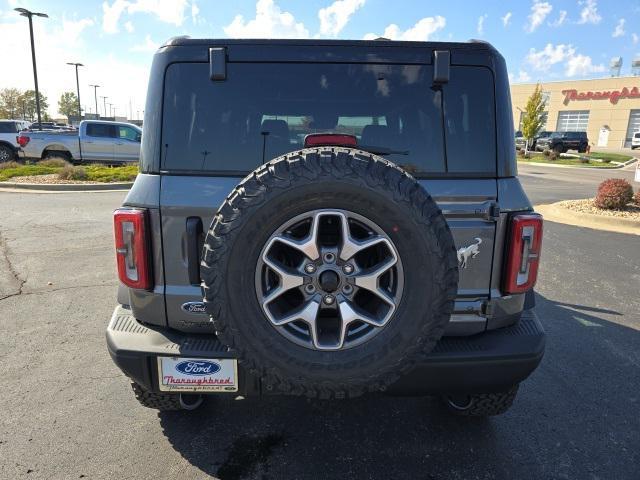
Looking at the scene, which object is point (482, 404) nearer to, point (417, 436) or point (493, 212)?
point (417, 436)

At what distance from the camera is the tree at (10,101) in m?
63.7

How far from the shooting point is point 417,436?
2605mm

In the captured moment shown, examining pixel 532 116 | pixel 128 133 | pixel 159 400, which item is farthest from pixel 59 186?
pixel 532 116

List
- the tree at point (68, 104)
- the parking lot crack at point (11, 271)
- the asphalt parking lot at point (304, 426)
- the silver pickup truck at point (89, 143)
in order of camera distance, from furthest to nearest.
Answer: the tree at point (68, 104)
the silver pickup truck at point (89, 143)
the parking lot crack at point (11, 271)
the asphalt parking lot at point (304, 426)

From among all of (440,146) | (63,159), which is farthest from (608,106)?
(440,146)

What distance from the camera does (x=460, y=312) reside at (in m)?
2.24

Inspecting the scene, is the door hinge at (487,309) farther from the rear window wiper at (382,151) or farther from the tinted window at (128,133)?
the tinted window at (128,133)

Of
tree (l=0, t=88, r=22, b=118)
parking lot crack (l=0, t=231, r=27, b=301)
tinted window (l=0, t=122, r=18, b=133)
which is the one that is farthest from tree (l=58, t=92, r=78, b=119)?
parking lot crack (l=0, t=231, r=27, b=301)

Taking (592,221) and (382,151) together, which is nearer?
(382,151)

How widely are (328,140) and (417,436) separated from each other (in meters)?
1.76

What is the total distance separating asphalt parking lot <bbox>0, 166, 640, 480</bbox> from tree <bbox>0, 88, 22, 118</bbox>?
75.2 meters

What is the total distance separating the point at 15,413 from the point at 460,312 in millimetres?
2735

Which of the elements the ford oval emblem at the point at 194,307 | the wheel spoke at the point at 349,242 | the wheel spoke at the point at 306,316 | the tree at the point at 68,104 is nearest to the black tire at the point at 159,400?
the ford oval emblem at the point at 194,307

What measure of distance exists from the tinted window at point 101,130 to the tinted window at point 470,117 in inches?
675
